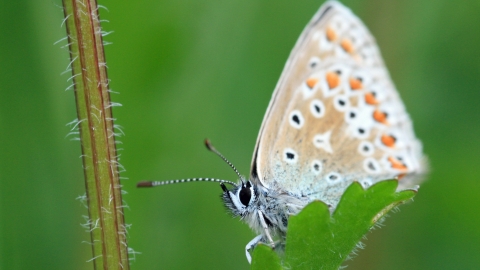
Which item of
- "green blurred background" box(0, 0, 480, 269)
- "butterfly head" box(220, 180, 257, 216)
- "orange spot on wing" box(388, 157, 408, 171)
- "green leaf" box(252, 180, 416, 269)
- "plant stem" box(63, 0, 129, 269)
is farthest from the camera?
"orange spot on wing" box(388, 157, 408, 171)

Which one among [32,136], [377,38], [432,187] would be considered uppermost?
[377,38]

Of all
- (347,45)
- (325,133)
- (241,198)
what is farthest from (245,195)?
(347,45)

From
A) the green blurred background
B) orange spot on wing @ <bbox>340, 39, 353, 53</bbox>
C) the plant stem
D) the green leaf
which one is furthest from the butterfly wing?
the plant stem

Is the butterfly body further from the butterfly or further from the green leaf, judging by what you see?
the green leaf

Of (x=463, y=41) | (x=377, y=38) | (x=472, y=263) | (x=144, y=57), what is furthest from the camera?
(x=463, y=41)

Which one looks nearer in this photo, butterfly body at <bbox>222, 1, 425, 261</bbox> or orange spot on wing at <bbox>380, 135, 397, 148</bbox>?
butterfly body at <bbox>222, 1, 425, 261</bbox>

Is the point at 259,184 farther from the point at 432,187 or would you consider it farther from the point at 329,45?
the point at 432,187

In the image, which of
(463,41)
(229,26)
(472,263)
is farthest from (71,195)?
(463,41)

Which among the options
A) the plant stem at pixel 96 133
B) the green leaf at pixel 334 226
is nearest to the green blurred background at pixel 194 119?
the plant stem at pixel 96 133
